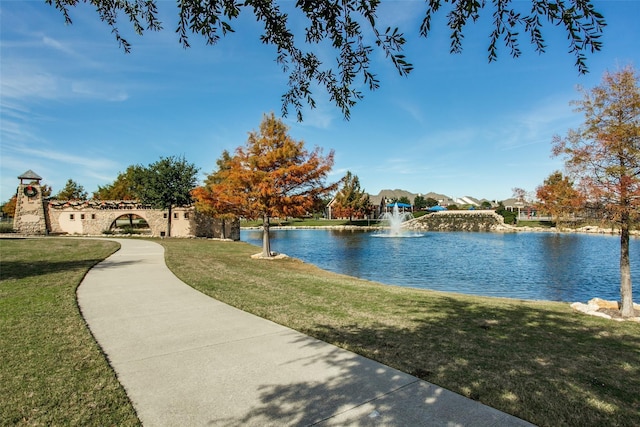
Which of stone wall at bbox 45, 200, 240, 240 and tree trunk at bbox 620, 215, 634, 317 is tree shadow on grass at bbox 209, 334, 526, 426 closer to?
tree trunk at bbox 620, 215, 634, 317

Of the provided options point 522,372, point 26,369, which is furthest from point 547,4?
point 26,369

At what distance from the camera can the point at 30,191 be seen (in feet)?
122

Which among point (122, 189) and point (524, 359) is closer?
point (524, 359)

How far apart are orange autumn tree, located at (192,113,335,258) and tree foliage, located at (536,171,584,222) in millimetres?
12047

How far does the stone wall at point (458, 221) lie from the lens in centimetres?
7631

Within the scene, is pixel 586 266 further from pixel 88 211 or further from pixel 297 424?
pixel 88 211

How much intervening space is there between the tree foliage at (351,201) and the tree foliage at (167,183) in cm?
5097

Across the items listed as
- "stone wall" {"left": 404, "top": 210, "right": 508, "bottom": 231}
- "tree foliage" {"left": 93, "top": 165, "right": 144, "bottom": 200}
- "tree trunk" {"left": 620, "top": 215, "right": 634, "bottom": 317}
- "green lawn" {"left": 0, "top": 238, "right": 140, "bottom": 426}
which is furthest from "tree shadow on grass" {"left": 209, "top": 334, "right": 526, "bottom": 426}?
"stone wall" {"left": 404, "top": 210, "right": 508, "bottom": 231}

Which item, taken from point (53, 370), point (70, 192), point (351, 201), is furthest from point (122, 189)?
point (53, 370)

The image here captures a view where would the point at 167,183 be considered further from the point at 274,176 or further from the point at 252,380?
the point at 252,380

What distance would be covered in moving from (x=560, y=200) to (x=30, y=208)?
45.3 meters

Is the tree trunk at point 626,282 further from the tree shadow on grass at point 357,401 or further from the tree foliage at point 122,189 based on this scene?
the tree foliage at point 122,189

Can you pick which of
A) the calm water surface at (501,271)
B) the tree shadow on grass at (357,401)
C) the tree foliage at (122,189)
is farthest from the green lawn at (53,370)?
the tree foliage at (122,189)

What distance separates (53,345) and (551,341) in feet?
25.2
